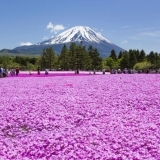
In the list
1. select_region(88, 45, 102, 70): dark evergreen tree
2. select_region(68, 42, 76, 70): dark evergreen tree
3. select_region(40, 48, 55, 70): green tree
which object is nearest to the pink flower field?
select_region(68, 42, 76, 70): dark evergreen tree


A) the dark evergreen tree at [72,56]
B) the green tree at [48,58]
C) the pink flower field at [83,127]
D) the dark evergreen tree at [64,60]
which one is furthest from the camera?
the green tree at [48,58]

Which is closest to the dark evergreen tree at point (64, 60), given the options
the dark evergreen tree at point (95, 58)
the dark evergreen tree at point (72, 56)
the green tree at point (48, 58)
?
the dark evergreen tree at point (72, 56)

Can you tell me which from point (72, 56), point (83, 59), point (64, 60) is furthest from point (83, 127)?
point (64, 60)

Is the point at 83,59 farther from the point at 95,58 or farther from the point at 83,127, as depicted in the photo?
the point at 83,127

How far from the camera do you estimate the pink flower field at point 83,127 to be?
331 inches

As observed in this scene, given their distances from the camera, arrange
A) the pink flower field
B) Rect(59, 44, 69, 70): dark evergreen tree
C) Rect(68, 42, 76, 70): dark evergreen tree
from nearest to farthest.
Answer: the pink flower field
Rect(68, 42, 76, 70): dark evergreen tree
Rect(59, 44, 69, 70): dark evergreen tree

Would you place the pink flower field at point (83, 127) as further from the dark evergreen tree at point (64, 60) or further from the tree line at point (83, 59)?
the dark evergreen tree at point (64, 60)

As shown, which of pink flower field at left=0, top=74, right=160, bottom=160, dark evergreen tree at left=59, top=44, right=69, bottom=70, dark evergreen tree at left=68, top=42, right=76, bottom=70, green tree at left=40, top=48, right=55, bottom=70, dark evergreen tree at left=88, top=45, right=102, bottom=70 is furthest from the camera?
dark evergreen tree at left=88, top=45, right=102, bottom=70

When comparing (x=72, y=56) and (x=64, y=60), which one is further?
(x=64, y=60)

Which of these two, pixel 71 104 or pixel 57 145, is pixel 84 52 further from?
pixel 57 145

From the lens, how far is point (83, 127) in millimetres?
11484

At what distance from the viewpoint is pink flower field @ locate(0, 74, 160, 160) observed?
8398mm

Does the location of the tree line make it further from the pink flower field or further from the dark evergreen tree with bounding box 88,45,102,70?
the pink flower field

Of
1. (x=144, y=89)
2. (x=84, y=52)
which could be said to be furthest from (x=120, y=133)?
(x=84, y=52)
